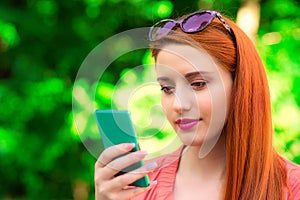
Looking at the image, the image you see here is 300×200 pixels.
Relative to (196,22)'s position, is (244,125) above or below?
below

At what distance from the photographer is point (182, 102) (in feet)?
4.75

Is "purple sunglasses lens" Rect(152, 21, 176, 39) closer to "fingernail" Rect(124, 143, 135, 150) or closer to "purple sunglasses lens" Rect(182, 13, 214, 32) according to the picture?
"purple sunglasses lens" Rect(182, 13, 214, 32)

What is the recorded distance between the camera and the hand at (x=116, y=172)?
1403 mm

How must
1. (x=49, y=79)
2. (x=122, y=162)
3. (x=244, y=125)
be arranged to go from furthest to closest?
(x=49, y=79)
(x=244, y=125)
(x=122, y=162)

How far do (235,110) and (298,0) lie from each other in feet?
8.00

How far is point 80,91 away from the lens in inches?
127

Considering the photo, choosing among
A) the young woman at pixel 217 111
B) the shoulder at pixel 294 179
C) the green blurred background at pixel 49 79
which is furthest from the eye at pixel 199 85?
the green blurred background at pixel 49 79

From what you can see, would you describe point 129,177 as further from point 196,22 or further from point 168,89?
point 196,22

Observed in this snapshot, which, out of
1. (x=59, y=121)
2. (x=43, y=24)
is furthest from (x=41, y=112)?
(x=43, y=24)

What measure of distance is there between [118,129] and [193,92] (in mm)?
199

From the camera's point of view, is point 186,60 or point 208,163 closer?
point 186,60

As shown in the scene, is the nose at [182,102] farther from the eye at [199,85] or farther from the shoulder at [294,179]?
the shoulder at [294,179]

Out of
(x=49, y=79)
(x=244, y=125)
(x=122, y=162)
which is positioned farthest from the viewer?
(x=49, y=79)

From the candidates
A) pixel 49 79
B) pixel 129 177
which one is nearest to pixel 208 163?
pixel 129 177
